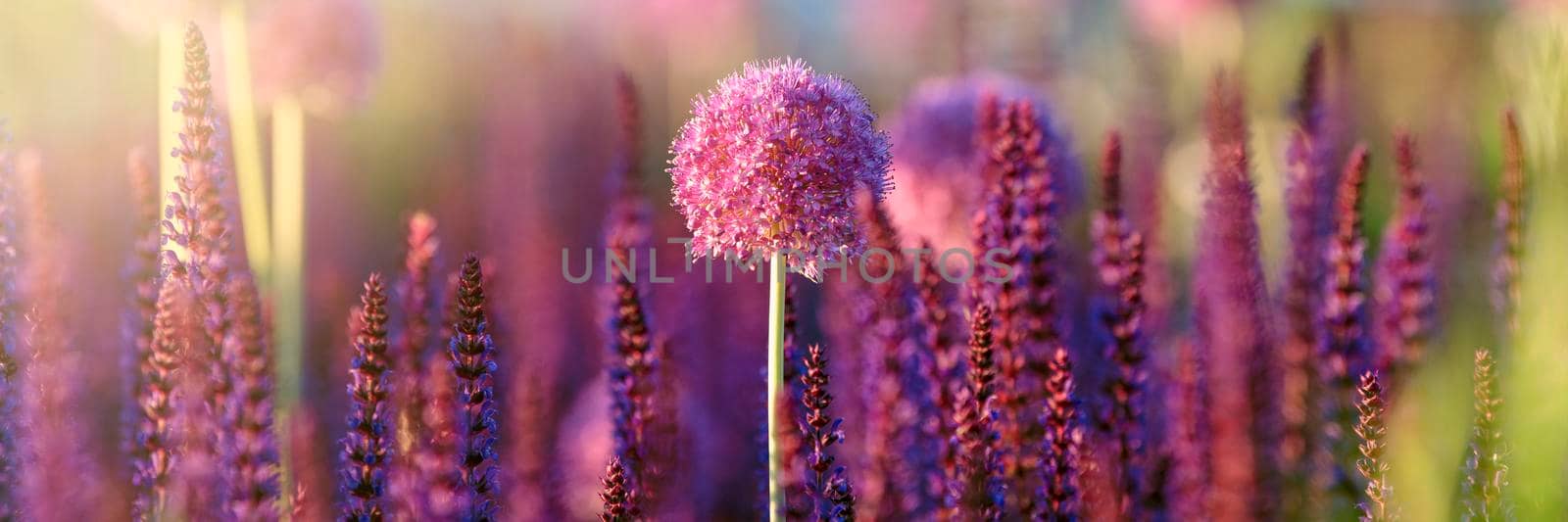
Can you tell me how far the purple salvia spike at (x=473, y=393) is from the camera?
1262 mm

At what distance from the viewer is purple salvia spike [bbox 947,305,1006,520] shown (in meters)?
1.37

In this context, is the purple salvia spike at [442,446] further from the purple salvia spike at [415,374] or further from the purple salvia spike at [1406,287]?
the purple salvia spike at [1406,287]

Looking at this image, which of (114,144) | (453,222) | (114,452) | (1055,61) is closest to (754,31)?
(1055,61)

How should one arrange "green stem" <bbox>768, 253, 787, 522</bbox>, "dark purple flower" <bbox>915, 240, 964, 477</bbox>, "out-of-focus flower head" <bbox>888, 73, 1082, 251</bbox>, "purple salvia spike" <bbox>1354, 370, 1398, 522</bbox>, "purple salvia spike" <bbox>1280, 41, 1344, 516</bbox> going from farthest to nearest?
1. "out-of-focus flower head" <bbox>888, 73, 1082, 251</bbox>
2. "purple salvia spike" <bbox>1280, 41, 1344, 516</bbox>
3. "dark purple flower" <bbox>915, 240, 964, 477</bbox>
4. "green stem" <bbox>768, 253, 787, 522</bbox>
5. "purple salvia spike" <bbox>1354, 370, 1398, 522</bbox>

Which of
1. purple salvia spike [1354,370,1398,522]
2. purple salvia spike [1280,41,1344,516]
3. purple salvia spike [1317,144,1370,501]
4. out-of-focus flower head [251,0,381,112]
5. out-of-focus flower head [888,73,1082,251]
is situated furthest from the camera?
out-of-focus flower head [251,0,381,112]

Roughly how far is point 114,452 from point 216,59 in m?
1.00

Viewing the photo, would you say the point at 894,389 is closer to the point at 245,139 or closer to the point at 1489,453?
the point at 1489,453

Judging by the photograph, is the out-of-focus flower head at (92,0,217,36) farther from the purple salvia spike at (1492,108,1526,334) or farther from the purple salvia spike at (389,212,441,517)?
the purple salvia spike at (1492,108,1526,334)

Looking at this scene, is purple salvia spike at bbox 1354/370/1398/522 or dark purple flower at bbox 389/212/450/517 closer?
purple salvia spike at bbox 1354/370/1398/522

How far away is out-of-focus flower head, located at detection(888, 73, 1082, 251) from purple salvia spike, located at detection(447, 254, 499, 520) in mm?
1248

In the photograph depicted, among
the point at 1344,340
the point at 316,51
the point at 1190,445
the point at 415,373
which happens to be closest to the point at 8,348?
the point at 415,373

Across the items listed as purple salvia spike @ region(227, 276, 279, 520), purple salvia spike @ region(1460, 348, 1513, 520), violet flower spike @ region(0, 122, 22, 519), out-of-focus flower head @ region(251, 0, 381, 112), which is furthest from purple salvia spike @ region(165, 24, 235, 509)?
purple salvia spike @ region(1460, 348, 1513, 520)

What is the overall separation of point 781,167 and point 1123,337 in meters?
0.62

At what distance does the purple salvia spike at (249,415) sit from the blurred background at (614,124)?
0.45 m
